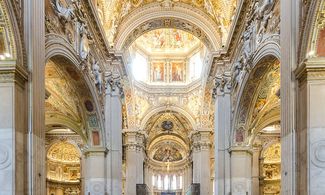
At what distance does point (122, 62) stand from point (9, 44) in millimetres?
13952

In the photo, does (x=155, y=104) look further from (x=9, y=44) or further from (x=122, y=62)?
(x=9, y=44)

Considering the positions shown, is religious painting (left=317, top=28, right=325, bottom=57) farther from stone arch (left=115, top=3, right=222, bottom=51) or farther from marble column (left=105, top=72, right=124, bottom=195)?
stone arch (left=115, top=3, right=222, bottom=51)

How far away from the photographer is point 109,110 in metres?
21.1

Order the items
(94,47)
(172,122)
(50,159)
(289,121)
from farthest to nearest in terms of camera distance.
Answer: (172,122) < (50,159) < (94,47) < (289,121)

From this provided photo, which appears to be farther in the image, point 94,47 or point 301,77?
point 94,47

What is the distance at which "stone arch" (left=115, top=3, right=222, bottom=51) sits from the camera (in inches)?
922

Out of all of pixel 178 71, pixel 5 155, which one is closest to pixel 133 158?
pixel 178 71

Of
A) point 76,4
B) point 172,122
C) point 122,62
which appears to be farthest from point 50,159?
point 76,4

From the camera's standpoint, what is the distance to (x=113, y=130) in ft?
69.7

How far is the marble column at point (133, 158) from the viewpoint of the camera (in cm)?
3328

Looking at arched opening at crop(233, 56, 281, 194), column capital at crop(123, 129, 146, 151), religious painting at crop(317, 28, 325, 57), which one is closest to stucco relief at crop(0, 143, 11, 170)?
religious painting at crop(317, 28, 325, 57)

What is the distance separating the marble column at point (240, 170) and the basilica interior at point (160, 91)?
41mm

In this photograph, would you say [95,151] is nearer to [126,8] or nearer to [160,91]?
[126,8]

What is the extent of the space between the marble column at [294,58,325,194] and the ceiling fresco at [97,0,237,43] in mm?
11152
